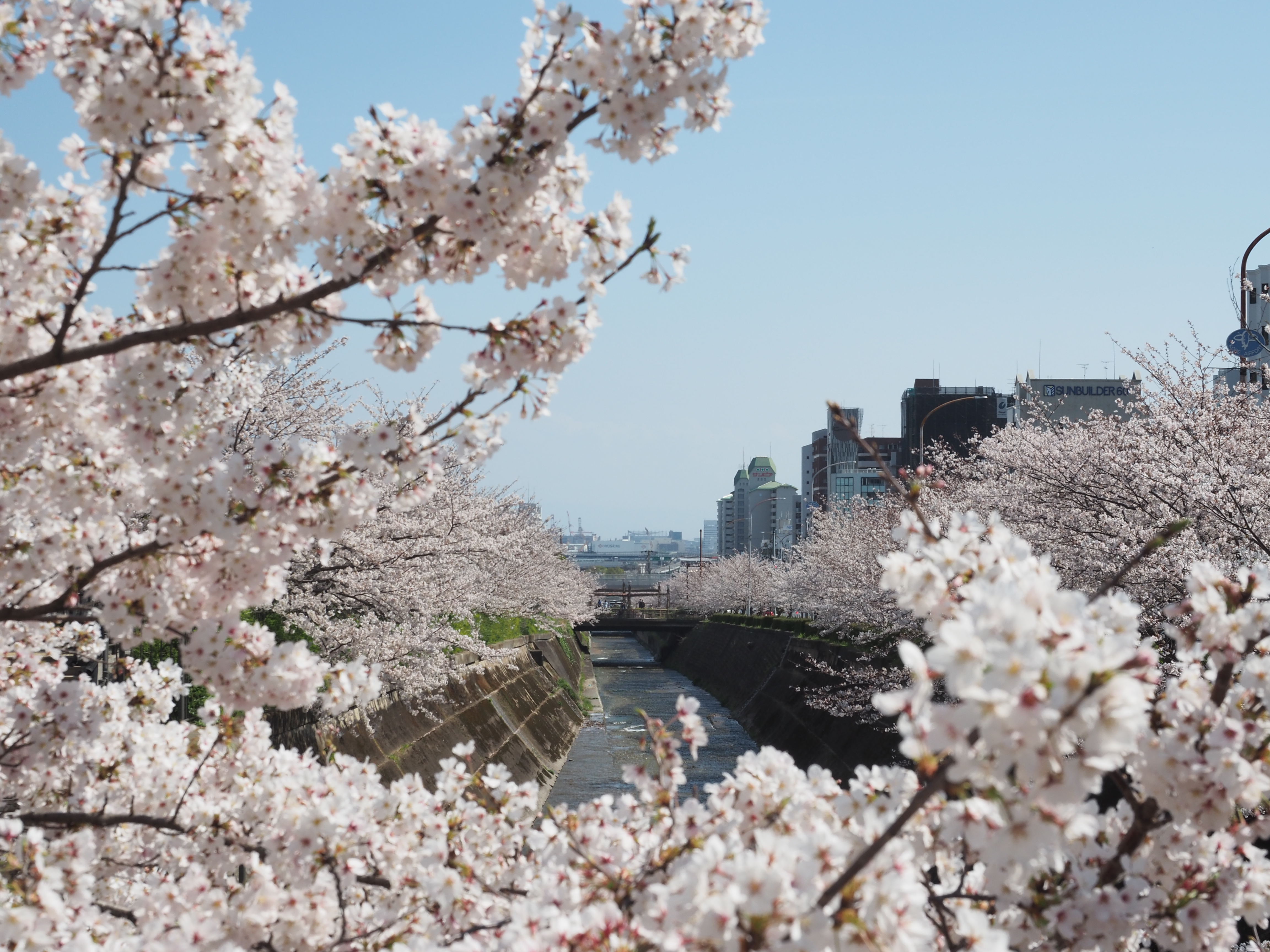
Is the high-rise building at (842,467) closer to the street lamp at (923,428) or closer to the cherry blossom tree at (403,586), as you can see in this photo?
the street lamp at (923,428)

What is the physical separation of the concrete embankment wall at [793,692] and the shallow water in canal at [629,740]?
0.94 metres

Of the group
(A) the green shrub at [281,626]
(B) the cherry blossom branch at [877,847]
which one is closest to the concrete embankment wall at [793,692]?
(B) the cherry blossom branch at [877,847]

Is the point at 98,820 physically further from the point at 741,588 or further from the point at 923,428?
the point at 741,588

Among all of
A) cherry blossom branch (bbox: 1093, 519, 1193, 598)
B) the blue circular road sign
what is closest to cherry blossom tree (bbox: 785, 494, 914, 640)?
cherry blossom branch (bbox: 1093, 519, 1193, 598)

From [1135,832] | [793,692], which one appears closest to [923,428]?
[793,692]

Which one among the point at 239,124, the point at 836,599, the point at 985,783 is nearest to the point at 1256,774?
the point at 985,783

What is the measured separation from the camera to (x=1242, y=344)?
1440cm

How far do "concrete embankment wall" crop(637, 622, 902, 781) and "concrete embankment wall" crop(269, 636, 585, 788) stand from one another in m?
7.06

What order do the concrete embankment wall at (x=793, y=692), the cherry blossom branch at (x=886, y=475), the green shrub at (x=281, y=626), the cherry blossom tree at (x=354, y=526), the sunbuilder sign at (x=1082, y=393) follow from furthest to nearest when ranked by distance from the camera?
the sunbuilder sign at (x=1082, y=393)
the concrete embankment wall at (x=793, y=692)
the green shrub at (x=281, y=626)
the cherry blossom branch at (x=886, y=475)
the cherry blossom tree at (x=354, y=526)

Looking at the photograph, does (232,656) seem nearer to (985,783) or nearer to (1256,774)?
(985,783)

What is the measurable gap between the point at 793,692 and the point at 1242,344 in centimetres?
2083

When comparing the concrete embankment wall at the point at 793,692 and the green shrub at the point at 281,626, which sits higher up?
the green shrub at the point at 281,626

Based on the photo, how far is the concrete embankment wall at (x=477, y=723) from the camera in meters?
15.1

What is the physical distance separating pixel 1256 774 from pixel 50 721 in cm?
515
